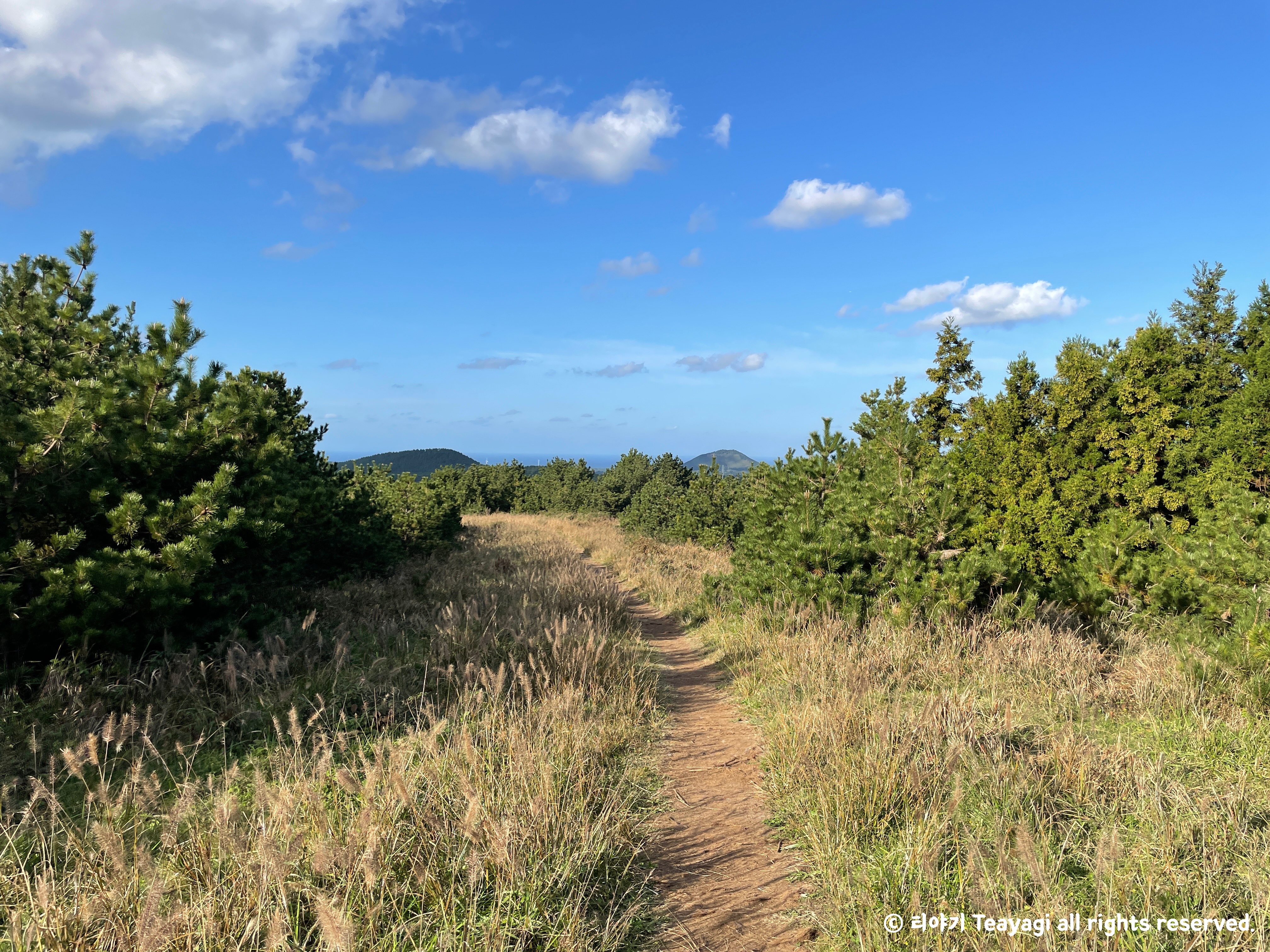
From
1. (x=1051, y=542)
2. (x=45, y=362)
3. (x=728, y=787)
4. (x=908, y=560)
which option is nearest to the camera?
(x=728, y=787)

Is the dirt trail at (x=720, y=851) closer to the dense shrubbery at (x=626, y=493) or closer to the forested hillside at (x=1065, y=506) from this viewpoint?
the forested hillside at (x=1065, y=506)

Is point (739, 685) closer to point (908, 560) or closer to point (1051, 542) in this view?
point (908, 560)

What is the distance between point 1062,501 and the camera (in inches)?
432

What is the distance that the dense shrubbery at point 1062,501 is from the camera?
790 cm

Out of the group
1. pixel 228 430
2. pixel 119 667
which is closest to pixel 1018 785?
pixel 119 667

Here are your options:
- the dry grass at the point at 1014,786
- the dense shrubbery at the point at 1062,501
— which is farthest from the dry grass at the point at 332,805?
the dense shrubbery at the point at 1062,501

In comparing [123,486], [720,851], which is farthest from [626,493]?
[720,851]

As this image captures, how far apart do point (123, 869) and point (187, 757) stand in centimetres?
304

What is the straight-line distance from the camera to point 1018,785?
147 inches

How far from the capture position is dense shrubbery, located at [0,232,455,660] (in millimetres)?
5098

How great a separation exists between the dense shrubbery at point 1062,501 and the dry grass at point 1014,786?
111 centimetres

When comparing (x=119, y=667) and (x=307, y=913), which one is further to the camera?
(x=119, y=667)

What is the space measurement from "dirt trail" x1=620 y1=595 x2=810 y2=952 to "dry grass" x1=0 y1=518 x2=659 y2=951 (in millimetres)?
215

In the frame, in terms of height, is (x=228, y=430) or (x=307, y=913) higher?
(x=228, y=430)
